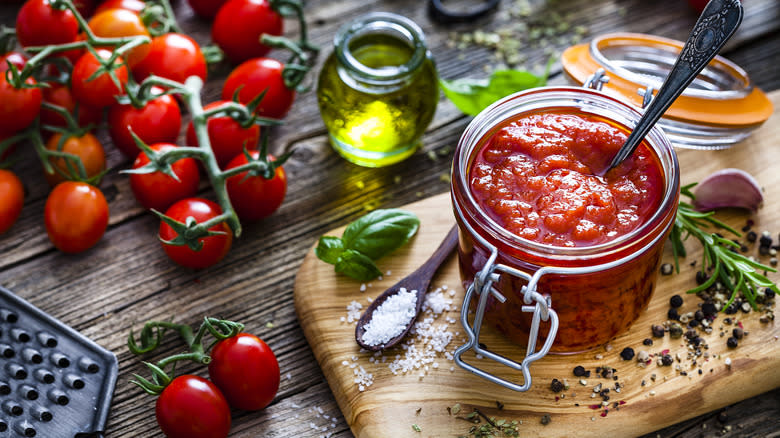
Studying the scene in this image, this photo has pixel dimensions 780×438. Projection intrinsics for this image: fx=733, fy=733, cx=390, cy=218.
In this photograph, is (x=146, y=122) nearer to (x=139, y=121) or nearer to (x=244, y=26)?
(x=139, y=121)

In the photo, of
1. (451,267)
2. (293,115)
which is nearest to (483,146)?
(451,267)

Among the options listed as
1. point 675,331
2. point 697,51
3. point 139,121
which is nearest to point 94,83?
point 139,121

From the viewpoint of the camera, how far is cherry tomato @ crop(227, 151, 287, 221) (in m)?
2.06

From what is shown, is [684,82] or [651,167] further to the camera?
[651,167]

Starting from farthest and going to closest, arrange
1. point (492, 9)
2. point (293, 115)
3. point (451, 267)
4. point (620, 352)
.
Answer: point (492, 9), point (293, 115), point (451, 267), point (620, 352)

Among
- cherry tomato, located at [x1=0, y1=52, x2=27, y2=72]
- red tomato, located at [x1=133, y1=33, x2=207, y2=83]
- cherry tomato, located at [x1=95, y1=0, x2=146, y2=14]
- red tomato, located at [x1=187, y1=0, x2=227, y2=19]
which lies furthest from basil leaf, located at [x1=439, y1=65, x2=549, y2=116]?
cherry tomato, located at [x1=0, y1=52, x2=27, y2=72]

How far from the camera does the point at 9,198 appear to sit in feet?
6.97

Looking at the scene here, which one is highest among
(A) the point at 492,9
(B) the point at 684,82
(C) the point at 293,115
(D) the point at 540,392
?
(B) the point at 684,82

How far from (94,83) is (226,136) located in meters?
0.41

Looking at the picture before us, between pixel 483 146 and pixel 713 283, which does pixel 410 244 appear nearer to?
pixel 483 146

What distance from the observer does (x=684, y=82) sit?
5.15 feet

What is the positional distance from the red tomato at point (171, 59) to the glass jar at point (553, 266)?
105cm

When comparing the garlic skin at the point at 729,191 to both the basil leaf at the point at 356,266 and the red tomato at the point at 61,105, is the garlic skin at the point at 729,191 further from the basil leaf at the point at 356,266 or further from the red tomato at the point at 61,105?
the red tomato at the point at 61,105

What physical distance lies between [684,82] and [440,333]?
82cm
